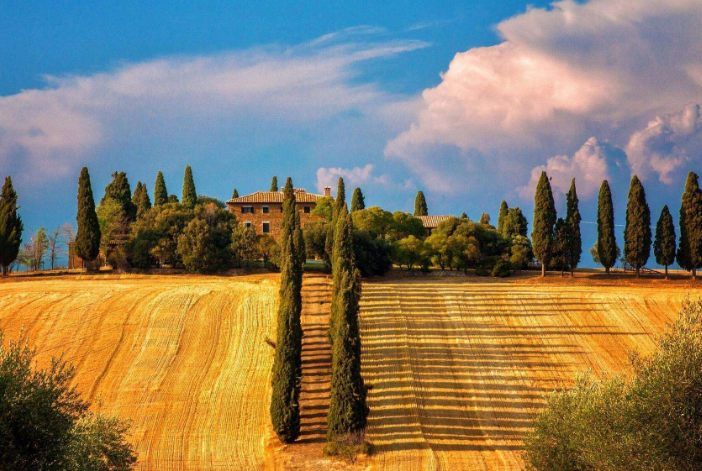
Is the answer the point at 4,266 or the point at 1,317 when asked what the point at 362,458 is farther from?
the point at 4,266

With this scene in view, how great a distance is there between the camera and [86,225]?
194 ft

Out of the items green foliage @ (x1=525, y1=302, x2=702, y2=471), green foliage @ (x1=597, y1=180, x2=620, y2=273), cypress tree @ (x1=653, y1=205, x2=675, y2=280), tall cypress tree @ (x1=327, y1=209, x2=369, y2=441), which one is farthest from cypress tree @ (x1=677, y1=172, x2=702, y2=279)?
tall cypress tree @ (x1=327, y1=209, x2=369, y2=441)

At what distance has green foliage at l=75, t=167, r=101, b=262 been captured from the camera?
58469mm

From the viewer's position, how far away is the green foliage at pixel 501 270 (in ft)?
194

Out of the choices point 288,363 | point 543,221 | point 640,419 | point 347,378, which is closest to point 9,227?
point 288,363

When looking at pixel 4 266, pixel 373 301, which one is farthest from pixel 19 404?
pixel 4 266

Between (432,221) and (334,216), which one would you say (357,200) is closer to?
(432,221)

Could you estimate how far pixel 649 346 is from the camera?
124 feet

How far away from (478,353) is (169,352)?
1740 centimetres

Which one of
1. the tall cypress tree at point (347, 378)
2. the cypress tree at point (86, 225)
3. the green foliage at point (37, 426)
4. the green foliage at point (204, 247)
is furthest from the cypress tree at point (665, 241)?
the green foliage at point (37, 426)

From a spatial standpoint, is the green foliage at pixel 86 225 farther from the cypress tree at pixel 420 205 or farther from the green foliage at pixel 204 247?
the cypress tree at pixel 420 205

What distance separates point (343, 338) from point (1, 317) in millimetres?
24003

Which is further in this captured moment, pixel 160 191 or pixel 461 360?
pixel 160 191

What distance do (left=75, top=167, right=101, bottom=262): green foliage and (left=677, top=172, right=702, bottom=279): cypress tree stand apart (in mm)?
52964
